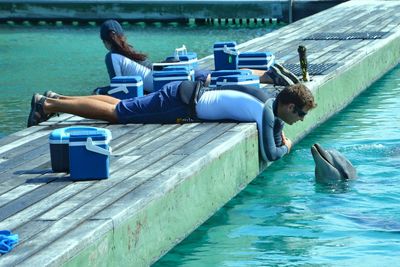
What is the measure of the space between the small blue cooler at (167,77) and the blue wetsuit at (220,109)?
31.6 inches

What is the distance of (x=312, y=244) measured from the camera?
293 inches

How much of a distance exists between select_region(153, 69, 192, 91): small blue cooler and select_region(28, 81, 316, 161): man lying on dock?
Result: 2.50 ft

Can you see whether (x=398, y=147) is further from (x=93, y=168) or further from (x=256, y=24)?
(x=256, y=24)

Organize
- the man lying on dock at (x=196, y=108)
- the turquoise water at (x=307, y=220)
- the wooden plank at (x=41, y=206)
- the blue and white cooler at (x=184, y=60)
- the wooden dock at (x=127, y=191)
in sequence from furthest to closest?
1. the blue and white cooler at (x=184, y=60)
2. the man lying on dock at (x=196, y=108)
3. the turquoise water at (x=307, y=220)
4. the wooden plank at (x=41, y=206)
5. the wooden dock at (x=127, y=191)

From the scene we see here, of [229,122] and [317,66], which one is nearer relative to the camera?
[229,122]

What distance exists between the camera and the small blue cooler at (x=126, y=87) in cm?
970

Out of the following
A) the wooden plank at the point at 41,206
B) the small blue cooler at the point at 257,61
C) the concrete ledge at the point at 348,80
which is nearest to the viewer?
the wooden plank at the point at 41,206

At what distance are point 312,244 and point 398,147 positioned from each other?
327 cm

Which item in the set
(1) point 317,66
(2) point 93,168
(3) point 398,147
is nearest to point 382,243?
(2) point 93,168

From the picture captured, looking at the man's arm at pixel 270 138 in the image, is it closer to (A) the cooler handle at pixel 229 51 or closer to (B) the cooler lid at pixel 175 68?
(B) the cooler lid at pixel 175 68

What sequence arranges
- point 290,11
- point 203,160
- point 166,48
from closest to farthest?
point 203,160
point 166,48
point 290,11

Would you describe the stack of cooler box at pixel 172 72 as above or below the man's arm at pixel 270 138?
above

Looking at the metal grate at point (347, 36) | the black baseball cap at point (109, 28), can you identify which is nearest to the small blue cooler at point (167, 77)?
the black baseball cap at point (109, 28)

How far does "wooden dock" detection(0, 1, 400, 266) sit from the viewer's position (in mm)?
5887
